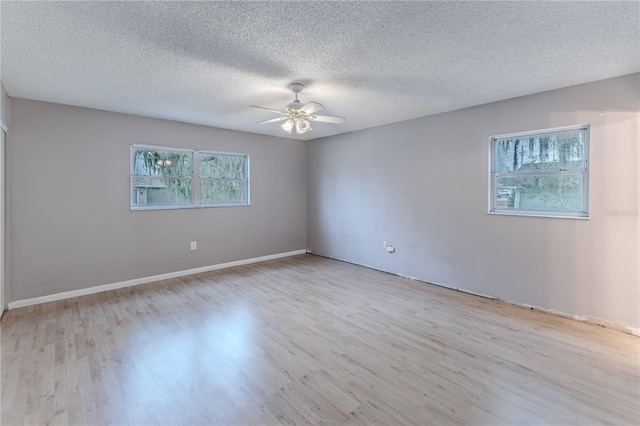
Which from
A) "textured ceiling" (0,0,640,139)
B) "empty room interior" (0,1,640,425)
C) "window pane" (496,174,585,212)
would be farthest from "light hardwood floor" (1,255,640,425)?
"textured ceiling" (0,0,640,139)

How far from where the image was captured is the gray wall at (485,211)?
9.51 ft

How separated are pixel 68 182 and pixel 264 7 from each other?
3.58 metres

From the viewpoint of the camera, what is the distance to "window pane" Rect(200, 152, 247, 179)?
200 inches

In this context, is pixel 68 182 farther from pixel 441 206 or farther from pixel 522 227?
pixel 522 227

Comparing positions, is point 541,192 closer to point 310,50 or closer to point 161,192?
point 310,50

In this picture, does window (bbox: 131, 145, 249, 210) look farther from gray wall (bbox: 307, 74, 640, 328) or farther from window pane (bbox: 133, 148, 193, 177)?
gray wall (bbox: 307, 74, 640, 328)

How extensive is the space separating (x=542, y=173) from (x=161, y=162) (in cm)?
514

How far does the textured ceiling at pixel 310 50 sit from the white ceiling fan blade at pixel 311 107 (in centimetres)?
24

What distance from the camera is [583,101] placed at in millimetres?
3055

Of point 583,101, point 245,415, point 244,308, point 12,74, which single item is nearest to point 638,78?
point 583,101

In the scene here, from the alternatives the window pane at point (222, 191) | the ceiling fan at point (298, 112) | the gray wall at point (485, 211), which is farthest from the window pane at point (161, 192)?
the gray wall at point (485, 211)

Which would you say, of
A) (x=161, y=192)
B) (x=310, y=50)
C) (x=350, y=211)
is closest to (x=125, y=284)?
(x=161, y=192)

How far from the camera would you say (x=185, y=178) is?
4840 millimetres

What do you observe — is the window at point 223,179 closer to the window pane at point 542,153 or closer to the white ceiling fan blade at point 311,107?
the white ceiling fan blade at point 311,107
